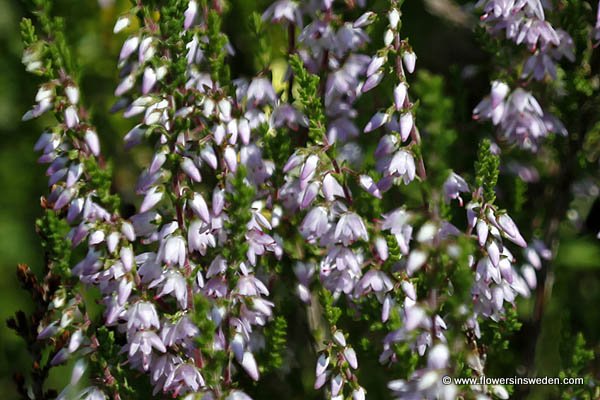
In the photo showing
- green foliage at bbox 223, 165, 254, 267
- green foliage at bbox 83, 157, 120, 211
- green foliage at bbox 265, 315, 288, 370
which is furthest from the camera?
green foliage at bbox 265, 315, 288, 370

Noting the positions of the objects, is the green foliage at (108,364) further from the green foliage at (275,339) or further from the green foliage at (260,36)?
the green foliage at (260,36)

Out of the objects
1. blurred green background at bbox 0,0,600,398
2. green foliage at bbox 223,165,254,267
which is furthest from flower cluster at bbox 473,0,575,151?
blurred green background at bbox 0,0,600,398

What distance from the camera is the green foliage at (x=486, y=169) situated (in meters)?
1.80

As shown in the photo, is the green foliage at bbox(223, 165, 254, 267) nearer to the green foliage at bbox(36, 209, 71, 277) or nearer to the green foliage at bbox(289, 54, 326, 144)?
the green foliage at bbox(289, 54, 326, 144)

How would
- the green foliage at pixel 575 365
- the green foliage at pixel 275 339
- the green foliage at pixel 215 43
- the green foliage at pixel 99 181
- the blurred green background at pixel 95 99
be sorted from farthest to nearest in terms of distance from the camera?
the blurred green background at pixel 95 99 → the green foliage at pixel 275 339 → the green foliage at pixel 575 365 → the green foliage at pixel 215 43 → the green foliage at pixel 99 181

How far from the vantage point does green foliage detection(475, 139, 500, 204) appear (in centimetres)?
180

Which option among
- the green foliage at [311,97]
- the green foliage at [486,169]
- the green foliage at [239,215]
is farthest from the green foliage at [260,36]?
the green foliage at [486,169]

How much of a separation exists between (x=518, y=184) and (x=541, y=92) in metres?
0.29

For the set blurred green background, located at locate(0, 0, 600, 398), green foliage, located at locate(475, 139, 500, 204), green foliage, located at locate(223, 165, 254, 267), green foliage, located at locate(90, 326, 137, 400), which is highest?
green foliage, located at locate(223, 165, 254, 267)

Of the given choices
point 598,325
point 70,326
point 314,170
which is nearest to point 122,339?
point 70,326

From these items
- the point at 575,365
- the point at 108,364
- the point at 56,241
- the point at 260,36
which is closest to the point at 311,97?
the point at 260,36

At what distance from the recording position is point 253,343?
2.26 meters

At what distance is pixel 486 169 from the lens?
6.01 ft

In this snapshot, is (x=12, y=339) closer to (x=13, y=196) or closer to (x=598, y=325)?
(x=13, y=196)
